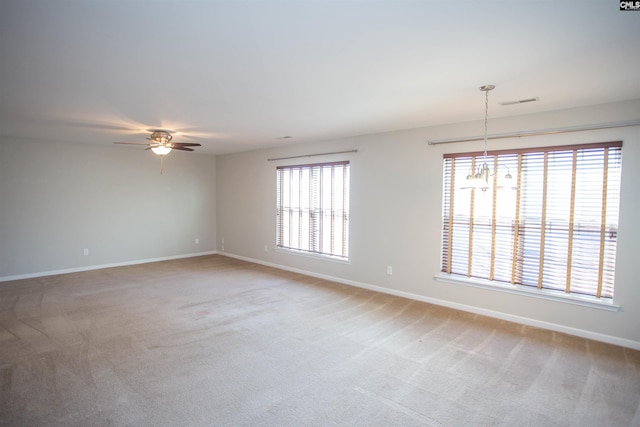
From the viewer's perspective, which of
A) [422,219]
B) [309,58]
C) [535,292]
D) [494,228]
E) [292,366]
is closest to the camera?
[309,58]

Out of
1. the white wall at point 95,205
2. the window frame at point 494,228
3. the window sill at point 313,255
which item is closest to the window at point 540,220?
the window frame at point 494,228

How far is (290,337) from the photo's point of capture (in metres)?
3.62

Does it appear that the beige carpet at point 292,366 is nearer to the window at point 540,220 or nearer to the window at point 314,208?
the window at point 540,220

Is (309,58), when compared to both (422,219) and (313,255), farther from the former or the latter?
(313,255)

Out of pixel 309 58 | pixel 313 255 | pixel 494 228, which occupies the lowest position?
pixel 313 255

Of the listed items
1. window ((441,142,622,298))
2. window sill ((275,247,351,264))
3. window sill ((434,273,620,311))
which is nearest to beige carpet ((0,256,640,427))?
window sill ((434,273,620,311))

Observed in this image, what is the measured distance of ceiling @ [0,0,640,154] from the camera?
1.82 m

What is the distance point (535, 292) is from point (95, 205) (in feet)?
25.3

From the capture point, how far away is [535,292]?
3934 millimetres

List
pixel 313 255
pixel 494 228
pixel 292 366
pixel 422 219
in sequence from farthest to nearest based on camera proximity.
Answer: pixel 313 255, pixel 422 219, pixel 494 228, pixel 292 366

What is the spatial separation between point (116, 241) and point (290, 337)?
5.29 metres

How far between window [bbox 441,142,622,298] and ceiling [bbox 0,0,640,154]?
0.62m

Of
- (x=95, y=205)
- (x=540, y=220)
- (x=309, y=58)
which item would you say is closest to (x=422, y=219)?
(x=540, y=220)

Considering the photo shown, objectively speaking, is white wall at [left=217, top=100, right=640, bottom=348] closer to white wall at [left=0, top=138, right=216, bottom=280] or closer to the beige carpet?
the beige carpet
